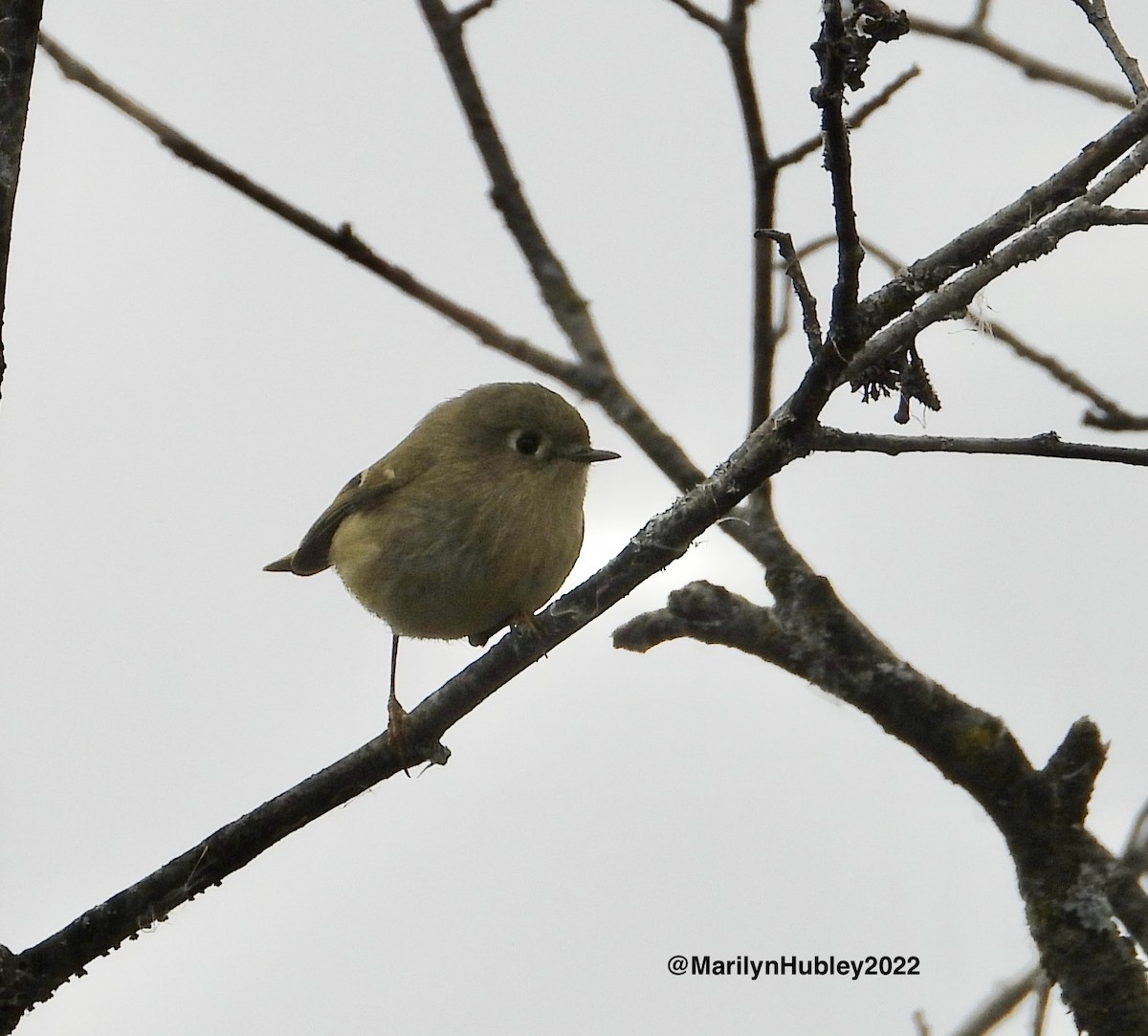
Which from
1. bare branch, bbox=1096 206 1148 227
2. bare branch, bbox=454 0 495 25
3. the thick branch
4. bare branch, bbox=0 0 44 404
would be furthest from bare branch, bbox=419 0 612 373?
bare branch, bbox=1096 206 1148 227

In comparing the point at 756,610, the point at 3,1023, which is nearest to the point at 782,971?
the point at 756,610

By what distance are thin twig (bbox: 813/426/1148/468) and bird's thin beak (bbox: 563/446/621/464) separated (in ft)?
3.85

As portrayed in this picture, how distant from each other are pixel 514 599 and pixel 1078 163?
4.70ft

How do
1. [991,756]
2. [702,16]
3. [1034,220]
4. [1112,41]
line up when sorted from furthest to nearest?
[702,16] → [991,756] → [1112,41] → [1034,220]

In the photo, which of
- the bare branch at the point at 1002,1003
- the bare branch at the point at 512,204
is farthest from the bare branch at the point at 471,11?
the bare branch at the point at 1002,1003

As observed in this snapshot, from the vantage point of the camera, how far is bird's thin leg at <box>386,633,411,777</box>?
6.75ft

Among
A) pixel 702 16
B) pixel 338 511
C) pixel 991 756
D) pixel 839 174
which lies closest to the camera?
pixel 839 174

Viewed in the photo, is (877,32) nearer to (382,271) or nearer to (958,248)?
(958,248)

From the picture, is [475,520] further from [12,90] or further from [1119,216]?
[1119,216]

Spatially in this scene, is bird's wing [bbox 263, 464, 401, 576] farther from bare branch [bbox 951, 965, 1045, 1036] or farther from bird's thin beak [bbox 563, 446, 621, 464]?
bare branch [bbox 951, 965, 1045, 1036]

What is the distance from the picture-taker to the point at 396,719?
8.91 feet

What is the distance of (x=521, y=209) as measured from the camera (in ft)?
9.97

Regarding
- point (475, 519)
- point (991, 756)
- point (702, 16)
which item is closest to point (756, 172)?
point (702, 16)

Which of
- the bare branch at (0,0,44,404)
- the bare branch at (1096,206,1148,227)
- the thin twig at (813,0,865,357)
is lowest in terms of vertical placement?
the thin twig at (813,0,865,357)
